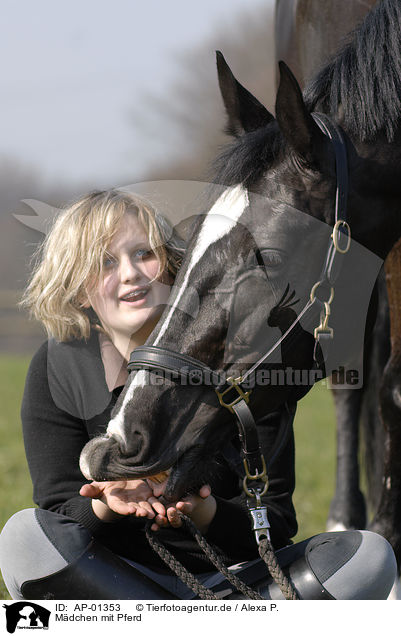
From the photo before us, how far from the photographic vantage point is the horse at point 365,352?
8.46 feet

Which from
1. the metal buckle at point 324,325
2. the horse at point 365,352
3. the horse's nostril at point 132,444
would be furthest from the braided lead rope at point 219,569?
the horse at point 365,352

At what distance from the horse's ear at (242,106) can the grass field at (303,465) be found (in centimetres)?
97

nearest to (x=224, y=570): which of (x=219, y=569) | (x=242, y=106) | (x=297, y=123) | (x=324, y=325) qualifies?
(x=219, y=569)

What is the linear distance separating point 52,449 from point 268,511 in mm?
613

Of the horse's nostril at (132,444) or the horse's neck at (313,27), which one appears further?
the horse's neck at (313,27)

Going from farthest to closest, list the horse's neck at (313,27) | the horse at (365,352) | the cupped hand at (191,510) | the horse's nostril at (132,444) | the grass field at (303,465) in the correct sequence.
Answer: the grass field at (303,465), the horse's neck at (313,27), the horse at (365,352), the cupped hand at (191,510), the horse's nostril at (132,444)

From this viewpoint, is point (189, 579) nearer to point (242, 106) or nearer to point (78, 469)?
point (78, 469)

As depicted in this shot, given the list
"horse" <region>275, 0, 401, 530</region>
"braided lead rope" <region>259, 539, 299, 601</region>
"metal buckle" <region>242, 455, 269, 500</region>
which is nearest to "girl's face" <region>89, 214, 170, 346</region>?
"metal buckle" <region>242, 455, 269, 500</region>

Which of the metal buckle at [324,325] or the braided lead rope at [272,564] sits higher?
the metal buckle at [324,325]

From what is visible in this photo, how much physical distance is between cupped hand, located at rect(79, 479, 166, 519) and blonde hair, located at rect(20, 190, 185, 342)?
470 mm

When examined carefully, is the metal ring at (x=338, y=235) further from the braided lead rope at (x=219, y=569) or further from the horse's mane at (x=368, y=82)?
the braided lead rope at (x=219, y=569)

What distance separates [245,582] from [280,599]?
0.10 meters

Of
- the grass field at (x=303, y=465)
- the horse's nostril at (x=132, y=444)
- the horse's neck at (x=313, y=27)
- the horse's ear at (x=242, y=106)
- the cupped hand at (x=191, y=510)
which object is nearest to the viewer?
the horse's nostril at (x=132, y=444)
